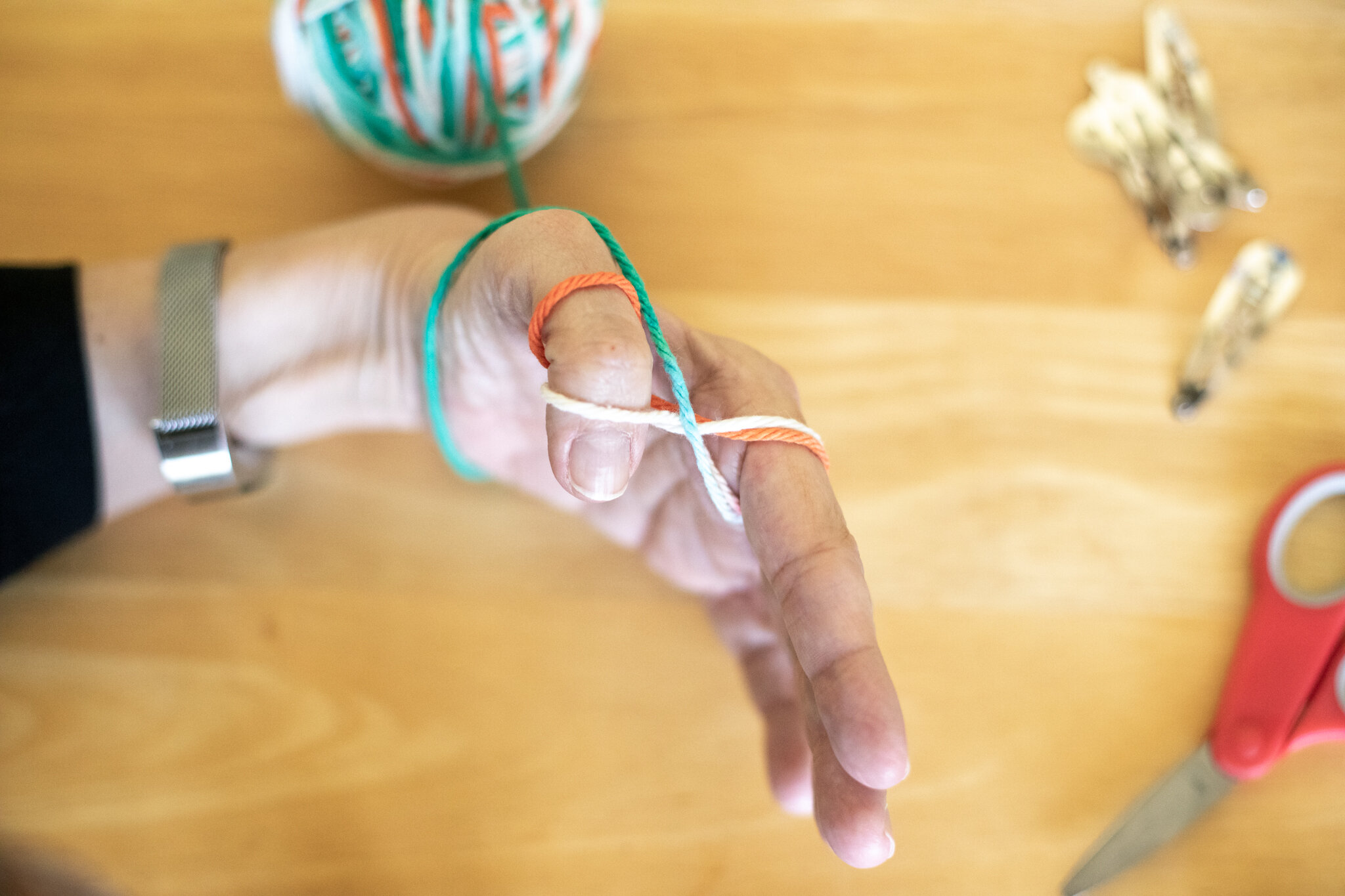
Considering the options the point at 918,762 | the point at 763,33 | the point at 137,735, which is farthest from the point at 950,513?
the point at 137,735

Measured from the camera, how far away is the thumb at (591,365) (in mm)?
283

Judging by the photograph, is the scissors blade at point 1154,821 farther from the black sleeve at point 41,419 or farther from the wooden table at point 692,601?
the black sleeve at point 41,419

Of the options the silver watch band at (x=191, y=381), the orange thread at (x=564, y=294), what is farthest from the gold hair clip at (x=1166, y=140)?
the silver watch band at (x=191, y=381)

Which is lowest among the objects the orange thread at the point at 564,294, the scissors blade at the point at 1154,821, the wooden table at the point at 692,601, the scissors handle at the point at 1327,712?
the scissors blade at the point at 1154,821

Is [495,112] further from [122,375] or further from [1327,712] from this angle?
[1327,712]

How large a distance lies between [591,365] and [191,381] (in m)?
0.29

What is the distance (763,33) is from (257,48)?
33cm

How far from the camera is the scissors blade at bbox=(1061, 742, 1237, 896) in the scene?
0.46m

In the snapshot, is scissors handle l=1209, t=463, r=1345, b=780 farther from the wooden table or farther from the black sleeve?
the black sleeve

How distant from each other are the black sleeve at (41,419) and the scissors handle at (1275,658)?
64 centimetres

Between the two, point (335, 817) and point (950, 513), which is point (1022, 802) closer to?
point (950, 513)

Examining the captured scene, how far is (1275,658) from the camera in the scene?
1.56ft

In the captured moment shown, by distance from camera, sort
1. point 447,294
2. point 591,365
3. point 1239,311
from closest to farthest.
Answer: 1. point 591,365
2. point 447,294
3. point 1239,311

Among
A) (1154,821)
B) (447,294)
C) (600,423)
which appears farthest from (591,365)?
(1154,821)
